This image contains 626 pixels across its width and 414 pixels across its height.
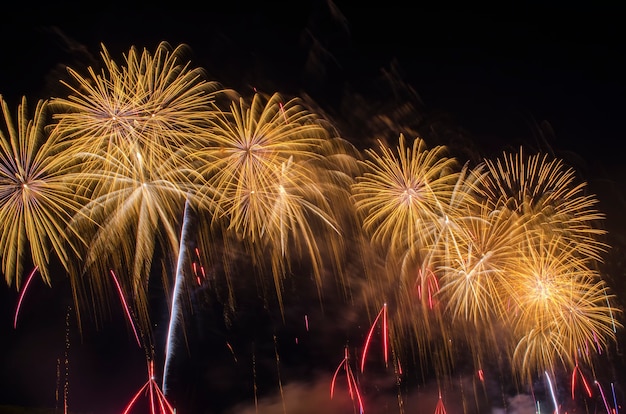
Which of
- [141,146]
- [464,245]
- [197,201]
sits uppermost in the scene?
[141,146]

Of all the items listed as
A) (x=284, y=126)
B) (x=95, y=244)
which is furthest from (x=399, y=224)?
(x=95, y=244)

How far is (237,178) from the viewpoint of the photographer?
42.7 ft

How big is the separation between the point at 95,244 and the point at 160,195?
1617 millimetres

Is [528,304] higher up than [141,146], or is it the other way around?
[141,146]

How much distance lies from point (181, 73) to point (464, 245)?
949cm

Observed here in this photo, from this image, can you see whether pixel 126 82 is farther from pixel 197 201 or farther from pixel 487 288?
pixel 487 288

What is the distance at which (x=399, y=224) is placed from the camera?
1594 cm

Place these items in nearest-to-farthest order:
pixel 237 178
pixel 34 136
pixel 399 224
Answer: pixel 34 136
pixel 237 178
pixel 399 224

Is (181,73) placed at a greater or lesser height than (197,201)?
greater

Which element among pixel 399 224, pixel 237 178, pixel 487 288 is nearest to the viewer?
pixel 237 178

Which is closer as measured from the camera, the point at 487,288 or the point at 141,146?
the point at 141,146

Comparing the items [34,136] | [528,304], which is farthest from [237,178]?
[528,304]

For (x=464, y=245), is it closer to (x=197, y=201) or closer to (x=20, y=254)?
(x=197, y=201)

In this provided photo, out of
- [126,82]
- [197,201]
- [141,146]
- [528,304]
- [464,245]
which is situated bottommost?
[528,304]
